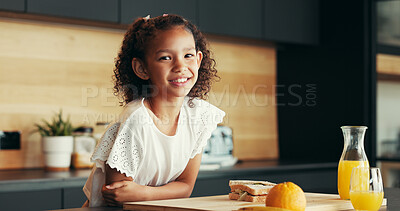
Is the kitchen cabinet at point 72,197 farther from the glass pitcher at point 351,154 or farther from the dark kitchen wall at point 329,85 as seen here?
the dark kitchen wall at point 329,85

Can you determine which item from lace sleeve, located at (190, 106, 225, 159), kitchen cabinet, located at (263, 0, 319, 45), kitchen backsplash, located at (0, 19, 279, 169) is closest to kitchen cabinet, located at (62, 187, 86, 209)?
kitchen backsplash, located at (0, 19, 279, 169)

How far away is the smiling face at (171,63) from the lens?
4.43 feet

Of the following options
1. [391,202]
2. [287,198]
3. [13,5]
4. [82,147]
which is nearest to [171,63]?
[287,198]

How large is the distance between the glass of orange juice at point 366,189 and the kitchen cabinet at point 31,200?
1292mm

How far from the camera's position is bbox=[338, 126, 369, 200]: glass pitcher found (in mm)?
1271

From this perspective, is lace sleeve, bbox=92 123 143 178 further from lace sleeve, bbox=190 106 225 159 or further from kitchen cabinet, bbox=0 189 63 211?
kitchen cabinet, bbox=0 189 63 211

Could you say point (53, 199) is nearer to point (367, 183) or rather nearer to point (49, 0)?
point (49, 0)

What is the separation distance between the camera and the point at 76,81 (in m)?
2.75

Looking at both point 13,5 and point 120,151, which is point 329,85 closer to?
point 13,5

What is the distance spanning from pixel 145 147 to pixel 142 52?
0.24m

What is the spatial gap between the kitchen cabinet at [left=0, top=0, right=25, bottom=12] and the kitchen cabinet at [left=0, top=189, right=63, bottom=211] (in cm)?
77

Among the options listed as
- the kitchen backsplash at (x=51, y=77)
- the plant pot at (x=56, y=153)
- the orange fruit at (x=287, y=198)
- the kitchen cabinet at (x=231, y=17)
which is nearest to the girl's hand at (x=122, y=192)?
the orange fruit at (x=287, y=198)

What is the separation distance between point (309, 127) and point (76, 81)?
1473mm

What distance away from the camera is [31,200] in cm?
206
